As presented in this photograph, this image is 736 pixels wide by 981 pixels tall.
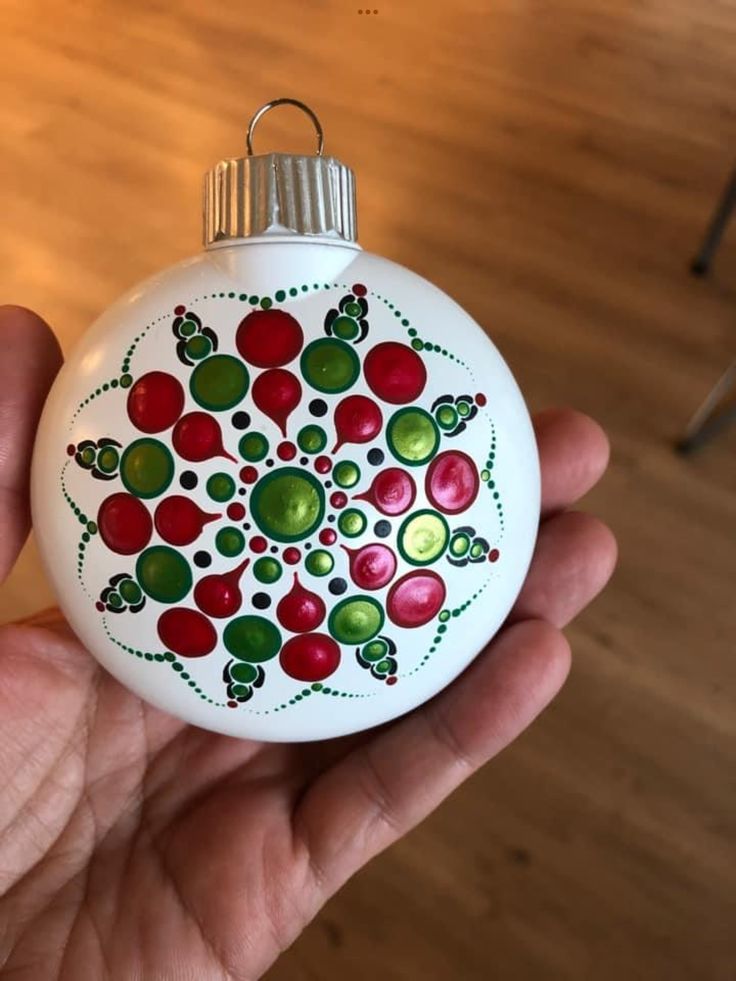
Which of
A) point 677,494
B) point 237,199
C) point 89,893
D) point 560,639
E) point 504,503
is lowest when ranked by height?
point 89,893

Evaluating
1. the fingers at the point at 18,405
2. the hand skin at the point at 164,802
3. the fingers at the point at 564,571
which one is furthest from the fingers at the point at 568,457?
the fingers at the point at 18,405

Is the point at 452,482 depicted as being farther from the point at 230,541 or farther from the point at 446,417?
the point at 230,541

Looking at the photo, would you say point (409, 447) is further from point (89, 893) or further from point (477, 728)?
point (89, 893)

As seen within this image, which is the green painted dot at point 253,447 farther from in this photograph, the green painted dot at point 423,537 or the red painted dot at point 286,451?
the green painted dot at point 423,537

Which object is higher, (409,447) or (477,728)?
(409,447)

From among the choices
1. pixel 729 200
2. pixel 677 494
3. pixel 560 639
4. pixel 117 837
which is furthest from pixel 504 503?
pixel 729 200

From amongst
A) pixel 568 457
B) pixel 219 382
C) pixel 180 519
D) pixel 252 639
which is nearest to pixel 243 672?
pixel 252 639

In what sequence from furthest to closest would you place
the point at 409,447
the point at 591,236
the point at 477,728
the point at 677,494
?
the point at 591,236 < the point at 677,494 < the point at 477,728 < the point at 409,447
